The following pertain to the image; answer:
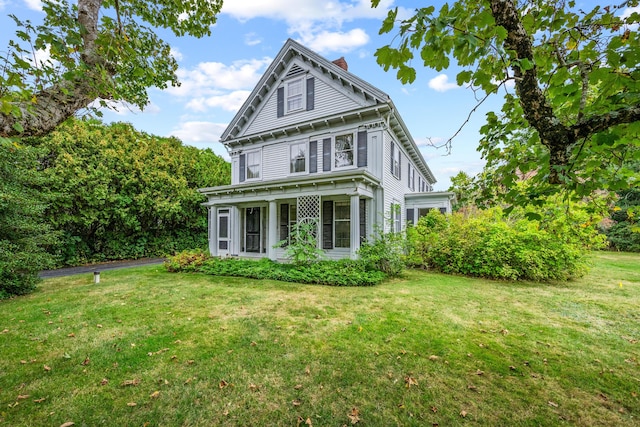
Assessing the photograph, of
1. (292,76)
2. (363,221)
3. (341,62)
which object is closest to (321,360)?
(363,221)

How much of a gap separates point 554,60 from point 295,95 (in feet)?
37.3

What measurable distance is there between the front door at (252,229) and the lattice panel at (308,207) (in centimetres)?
383

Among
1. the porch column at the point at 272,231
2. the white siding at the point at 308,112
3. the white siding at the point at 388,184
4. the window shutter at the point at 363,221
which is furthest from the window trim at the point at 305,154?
the white siding at the point at 388,184

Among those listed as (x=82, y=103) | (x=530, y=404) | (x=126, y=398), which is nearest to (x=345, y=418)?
(x=530, y=404)

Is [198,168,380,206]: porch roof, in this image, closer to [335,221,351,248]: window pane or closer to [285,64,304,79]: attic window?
[335,221,351,248]: window pane

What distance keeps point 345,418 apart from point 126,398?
2300mm

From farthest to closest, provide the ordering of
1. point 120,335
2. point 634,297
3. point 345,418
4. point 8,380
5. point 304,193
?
point 304,193 → point 634,297 → point 120,335 → point 8,380 → point 345,418

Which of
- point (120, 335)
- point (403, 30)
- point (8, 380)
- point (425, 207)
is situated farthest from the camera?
point (425, 207)

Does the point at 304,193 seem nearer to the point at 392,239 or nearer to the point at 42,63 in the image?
the point at 392,239

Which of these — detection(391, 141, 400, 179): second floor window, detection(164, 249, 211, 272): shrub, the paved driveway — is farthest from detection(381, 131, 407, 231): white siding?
the paved driveway

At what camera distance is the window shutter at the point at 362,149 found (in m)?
11.0

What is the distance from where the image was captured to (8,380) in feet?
10.3

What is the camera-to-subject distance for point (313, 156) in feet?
39.8

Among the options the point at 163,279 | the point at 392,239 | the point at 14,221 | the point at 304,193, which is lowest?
the point at 163,279
